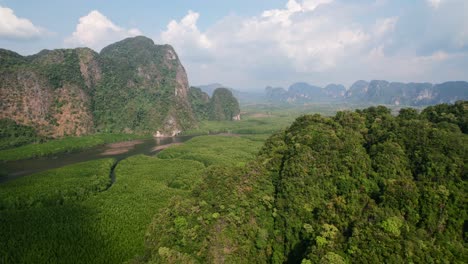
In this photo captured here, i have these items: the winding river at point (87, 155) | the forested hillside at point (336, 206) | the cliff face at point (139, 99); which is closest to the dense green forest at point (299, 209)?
the forested hillside at point (336, 206)

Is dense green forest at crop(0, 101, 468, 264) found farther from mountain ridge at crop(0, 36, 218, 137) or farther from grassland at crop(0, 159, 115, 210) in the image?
mountain ridge at crop(0, 36, 218, 137)

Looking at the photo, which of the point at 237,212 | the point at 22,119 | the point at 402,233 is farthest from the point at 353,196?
the point at 22,119

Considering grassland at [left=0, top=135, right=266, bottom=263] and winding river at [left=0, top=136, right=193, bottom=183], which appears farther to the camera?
winding river at [left=0, top=136, right=193, bottom=183]

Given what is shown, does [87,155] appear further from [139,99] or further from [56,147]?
[139,99]

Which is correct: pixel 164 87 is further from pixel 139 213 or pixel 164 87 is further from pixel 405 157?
pixel 405 157

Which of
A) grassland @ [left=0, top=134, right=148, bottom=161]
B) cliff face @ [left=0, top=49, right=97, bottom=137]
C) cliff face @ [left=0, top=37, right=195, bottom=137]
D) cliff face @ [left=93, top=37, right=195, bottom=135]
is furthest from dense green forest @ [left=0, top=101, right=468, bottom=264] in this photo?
cliff face @ [left=93, top=37, right=195, bottom=135]

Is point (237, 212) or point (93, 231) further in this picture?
point (93, 231)
